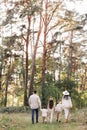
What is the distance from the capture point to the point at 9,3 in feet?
115

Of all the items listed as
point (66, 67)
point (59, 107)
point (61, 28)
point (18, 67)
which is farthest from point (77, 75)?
point (59, 107)

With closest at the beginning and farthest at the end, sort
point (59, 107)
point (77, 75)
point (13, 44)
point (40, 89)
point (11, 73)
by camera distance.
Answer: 1. point (59, 107)
2. point (40, 89)
3. point (13, 44)
4. point (11, 73)
5. point (77, 75)

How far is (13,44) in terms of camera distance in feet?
122

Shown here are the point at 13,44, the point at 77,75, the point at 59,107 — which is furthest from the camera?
the point at 77,75

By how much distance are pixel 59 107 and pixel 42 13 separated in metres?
18.4

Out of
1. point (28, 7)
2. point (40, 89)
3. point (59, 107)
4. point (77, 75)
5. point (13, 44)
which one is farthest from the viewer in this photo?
point (77, 75)

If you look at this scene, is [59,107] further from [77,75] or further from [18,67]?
[77,75]

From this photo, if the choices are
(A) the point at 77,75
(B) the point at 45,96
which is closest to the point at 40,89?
(B) the point at 45,96

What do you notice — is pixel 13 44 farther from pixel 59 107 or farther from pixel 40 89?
pixel 59 107

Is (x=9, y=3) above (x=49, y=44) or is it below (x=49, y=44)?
above

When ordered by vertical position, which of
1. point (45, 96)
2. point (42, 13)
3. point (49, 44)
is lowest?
point (45, 96)

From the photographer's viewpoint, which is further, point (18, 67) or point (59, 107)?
point (18, 67)

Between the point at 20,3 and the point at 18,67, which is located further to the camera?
the point at 18,67

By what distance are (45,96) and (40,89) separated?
0.84 metres
